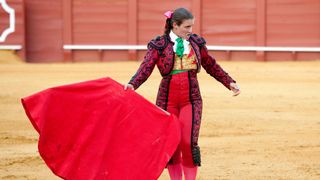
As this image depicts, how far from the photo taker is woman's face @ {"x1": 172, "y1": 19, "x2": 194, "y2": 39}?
16.2 ft

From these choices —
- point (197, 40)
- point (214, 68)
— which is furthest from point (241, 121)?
point (197, 40)

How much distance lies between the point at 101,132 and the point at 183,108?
1.61ft

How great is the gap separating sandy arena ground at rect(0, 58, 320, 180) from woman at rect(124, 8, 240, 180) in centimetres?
109

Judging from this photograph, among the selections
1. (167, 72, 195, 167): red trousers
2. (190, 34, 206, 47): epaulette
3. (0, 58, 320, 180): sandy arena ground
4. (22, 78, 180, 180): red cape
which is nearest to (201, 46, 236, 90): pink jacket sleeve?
(190, 34, 206, 47): epaulette

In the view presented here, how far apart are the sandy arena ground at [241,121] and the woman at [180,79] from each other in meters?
1.09

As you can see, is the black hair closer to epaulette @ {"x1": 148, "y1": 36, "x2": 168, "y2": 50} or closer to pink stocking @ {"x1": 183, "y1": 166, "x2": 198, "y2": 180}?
epaulette @ {"x1": 148, "y1": 36, "x2": 168, "y2": 50}

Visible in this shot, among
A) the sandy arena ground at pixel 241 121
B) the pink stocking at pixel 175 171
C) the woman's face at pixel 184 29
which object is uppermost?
the woman's face at pixel 184 29

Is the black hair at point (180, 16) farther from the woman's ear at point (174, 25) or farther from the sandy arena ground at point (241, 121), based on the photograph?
the sandy arena ground at point (241, 121)

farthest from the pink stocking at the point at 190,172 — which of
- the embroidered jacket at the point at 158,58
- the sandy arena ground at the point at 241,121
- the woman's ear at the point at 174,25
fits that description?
the sandy arena ground at the point at 241,121

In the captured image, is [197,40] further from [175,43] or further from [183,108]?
[183,108]

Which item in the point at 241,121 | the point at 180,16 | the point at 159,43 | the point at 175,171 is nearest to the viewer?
the point at 180,16

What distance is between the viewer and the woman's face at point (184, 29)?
4.93m

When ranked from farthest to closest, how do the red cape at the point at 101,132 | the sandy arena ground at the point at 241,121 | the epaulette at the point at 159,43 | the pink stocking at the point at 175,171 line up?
1. the sandy arena ground at the point at 241,121
2. the pink stocking at the point at 175,171
3. the epaulette at the point at 159,43
4. the red cape at the point at 101,132

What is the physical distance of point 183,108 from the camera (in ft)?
16.7
